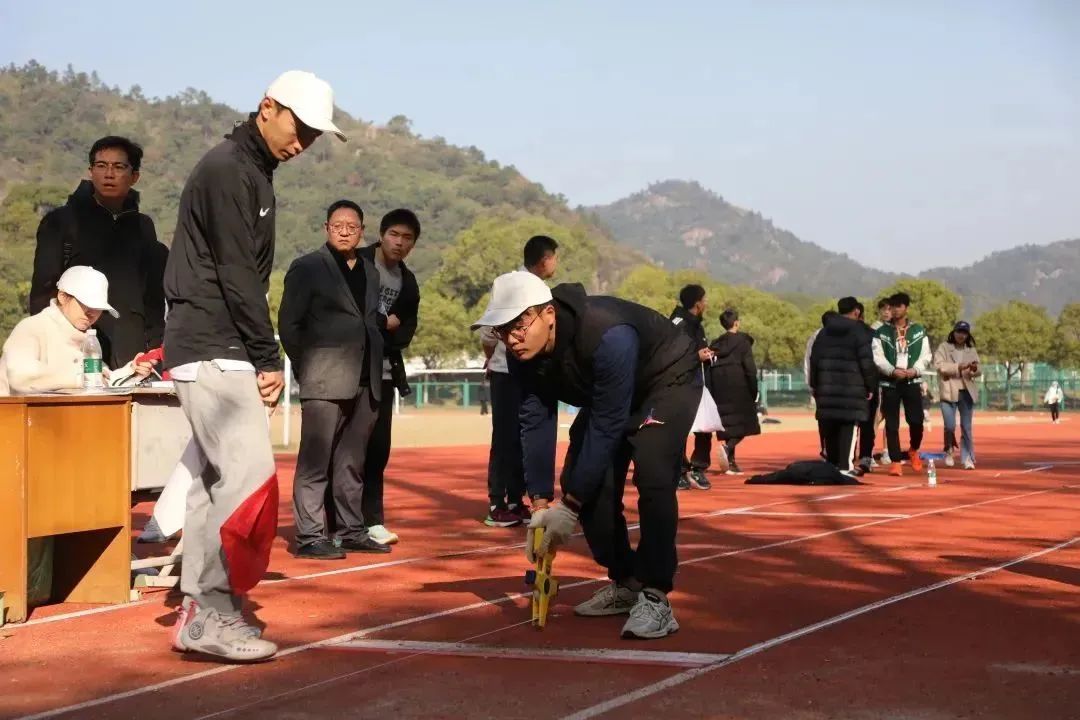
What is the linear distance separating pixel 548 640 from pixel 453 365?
9977cm

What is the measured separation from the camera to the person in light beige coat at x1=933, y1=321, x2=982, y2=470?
19438 mm

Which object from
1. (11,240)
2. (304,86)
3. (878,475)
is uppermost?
(11,240)

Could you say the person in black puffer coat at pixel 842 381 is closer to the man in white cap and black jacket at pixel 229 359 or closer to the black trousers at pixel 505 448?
the black trousers at pixel 505 448

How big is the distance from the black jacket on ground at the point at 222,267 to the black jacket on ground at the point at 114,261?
2.46 meters

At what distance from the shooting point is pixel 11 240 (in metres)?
122

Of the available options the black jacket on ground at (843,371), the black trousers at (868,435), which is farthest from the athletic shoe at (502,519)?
the black trousers at (868,435)

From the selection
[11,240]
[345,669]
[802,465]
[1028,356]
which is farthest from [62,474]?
[11,240]

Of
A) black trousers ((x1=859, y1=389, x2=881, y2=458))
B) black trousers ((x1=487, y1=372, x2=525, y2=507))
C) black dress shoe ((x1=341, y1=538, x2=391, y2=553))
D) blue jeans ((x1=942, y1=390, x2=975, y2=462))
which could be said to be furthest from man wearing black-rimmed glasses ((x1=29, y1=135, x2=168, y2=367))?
blue jeans ((x1=942, y1=390, x2=975, y2=462))

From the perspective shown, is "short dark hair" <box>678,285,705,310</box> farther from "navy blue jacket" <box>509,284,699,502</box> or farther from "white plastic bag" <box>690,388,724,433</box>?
"navy blue jacket" <box>509,284,699,502</box>

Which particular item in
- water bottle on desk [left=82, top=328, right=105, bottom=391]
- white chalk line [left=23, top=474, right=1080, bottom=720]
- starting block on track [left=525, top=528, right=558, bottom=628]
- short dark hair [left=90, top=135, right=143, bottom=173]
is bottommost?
white chalk line [left=23, top=474, right=1080, bottom=720]

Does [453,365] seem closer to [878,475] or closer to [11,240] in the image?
[11,240]

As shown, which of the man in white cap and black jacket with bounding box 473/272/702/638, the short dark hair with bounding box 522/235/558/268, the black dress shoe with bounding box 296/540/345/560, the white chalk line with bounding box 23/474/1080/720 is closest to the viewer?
the white chalk line with bounding box 23/474/1080/720

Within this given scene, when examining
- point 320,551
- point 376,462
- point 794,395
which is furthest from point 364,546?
point 794,395

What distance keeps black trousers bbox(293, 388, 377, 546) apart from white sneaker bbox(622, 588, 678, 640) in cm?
363
